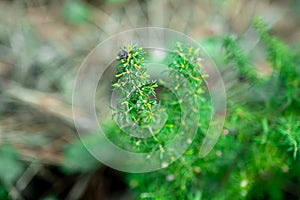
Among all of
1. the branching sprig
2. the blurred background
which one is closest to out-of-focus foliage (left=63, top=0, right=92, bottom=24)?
the blurred background

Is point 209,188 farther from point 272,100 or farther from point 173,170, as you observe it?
point 272,100

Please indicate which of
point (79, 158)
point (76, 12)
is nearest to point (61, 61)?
point (76, 12)

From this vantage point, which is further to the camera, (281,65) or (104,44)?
(104,44)

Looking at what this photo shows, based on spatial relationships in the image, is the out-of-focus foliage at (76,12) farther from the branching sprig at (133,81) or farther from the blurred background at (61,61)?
the branching sprig at (133,81)

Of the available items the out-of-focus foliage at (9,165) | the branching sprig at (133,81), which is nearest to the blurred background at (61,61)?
the out-of-focus foliage at (9,165)

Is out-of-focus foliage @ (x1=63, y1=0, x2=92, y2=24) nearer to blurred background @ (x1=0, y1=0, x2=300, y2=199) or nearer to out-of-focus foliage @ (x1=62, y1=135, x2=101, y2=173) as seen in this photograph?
blurred background @ (x1=0, y1=0, x2=300, y2=199)

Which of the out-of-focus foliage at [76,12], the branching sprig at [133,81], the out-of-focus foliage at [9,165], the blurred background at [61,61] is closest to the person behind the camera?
the branching sprig at [133,81]

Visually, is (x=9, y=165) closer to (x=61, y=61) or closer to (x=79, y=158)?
(x=79, y=158)

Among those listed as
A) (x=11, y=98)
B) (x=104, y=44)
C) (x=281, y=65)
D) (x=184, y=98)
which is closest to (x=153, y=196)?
(x=184, y=98)
